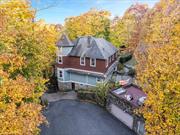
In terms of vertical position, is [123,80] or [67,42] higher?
[67,42]

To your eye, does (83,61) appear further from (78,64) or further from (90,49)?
(90,49)

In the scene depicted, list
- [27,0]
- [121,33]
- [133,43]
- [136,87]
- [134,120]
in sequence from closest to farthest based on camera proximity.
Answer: [27,0], [134,120], [136,87], [133,43], [121,33]

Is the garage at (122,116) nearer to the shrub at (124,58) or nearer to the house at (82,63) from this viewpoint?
the house at (82,63)

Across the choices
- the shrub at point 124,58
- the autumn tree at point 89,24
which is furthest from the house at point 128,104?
the autumn tree at point 89,24

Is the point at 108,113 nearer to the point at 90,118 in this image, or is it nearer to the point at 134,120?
the point at 90,118

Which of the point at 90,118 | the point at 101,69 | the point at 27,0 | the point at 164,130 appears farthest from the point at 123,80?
the point at 164,130

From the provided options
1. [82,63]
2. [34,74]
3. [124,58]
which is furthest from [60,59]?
[34,74]

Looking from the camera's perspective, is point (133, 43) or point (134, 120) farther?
point (133, 43)
